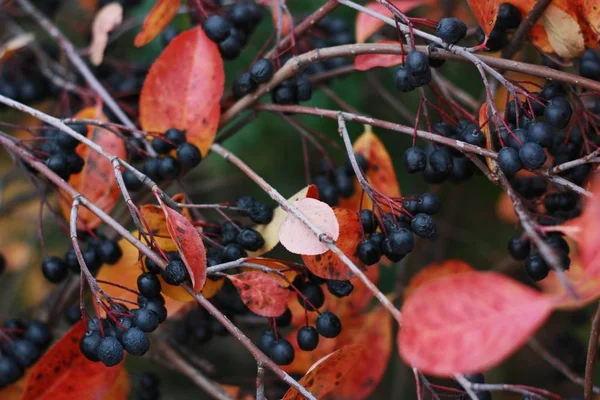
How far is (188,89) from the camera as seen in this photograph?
882mm

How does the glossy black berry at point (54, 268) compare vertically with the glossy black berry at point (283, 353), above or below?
above

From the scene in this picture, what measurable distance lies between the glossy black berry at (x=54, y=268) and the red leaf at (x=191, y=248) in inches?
9.6

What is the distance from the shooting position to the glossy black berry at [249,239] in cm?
76

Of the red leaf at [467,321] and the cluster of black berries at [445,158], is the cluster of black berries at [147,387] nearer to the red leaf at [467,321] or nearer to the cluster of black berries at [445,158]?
the cluster of black berries at [445,158]

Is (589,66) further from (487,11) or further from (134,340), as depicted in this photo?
(134,340)

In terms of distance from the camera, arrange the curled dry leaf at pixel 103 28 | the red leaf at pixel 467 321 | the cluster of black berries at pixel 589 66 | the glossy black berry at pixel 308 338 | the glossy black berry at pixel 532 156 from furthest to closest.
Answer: the curled dry leaf at pixel 103 28 → the cluster of black berries at pixel 589 66 → the glossy black berry at pixel 308 338 → the glossy black berry at pixel 532 156 → the red leaf at pixel 467 321

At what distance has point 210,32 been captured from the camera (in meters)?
0.88

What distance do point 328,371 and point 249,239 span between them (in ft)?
0.54

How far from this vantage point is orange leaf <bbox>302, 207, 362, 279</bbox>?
71cm

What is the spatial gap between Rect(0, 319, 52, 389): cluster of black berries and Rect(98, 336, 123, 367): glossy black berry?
0.26m

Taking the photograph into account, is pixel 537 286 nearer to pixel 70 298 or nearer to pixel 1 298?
pixel 70 298

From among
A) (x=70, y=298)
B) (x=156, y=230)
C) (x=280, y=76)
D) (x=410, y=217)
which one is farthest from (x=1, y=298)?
(x=410, y=217)

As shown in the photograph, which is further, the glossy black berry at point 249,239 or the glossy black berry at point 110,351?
the glossy black berry at point 249,239

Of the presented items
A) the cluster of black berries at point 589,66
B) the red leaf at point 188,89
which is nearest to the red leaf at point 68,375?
the red leaf at point 188,89
